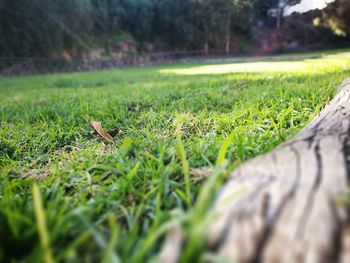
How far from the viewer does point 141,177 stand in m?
1.11

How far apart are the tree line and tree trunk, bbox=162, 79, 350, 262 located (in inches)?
542

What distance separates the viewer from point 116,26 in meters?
25.9

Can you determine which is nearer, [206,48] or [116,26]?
[206,48]

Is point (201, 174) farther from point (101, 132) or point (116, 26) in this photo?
point (116, 26)

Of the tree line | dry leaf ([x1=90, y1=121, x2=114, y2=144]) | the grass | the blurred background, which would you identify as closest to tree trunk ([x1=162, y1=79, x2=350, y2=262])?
the grass

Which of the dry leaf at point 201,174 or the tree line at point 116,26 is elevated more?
the tree line at point 116,26

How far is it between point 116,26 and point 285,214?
28.1 meters

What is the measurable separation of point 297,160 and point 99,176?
0.83 metres

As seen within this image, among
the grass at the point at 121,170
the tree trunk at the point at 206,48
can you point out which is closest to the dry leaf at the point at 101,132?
the grass at the point at 121,170

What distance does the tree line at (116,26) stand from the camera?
56.6 feet

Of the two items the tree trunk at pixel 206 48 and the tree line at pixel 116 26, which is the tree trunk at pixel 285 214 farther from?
the tree trunk at pixel 206 48

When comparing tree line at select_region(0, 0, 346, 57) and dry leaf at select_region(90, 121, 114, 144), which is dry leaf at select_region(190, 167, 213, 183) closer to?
dry leaf at select_region(90, 121, 114, 144)

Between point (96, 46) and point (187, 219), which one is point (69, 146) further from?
point (96, 46)

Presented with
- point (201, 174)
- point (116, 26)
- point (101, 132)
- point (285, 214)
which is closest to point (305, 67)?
point (101, 132)
